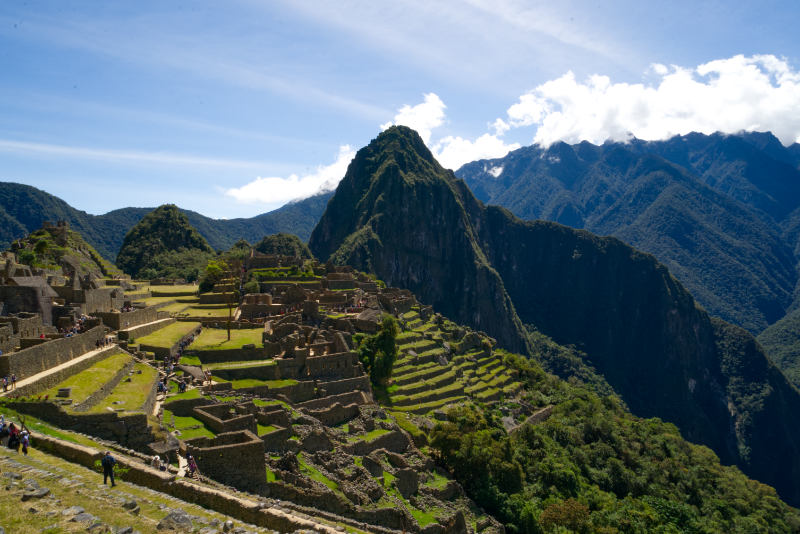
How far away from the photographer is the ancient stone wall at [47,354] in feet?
61.2

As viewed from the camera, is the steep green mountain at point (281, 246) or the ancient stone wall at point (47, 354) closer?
the ancient stone wall at point (47, 354)

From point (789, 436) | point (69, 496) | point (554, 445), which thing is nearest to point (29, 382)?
point (69, 496)

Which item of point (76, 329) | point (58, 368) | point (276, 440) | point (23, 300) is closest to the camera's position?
point (58, 368)

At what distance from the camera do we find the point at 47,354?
2098cm

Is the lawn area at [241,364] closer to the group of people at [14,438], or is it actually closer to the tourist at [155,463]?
the tourist at [155,463]

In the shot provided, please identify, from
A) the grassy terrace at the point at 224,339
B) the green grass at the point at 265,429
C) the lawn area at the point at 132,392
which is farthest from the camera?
the grassy terrace at the point at 224,339

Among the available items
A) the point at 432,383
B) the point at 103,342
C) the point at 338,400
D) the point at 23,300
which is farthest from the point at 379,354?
the point at 23,300

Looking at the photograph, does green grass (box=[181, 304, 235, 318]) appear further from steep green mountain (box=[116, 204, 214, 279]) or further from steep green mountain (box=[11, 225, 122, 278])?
steep green mountain (box=[116, 204, 214, 279])

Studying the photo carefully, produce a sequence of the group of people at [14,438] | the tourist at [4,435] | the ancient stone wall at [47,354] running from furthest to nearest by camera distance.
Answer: the ancient stone wall at [47,354] < the tourist at [4,435] < the group of people at [14,438]

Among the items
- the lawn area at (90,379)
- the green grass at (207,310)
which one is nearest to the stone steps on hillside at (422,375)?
the green grass at (207,310)

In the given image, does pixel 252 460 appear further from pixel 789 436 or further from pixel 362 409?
pixel 789 436

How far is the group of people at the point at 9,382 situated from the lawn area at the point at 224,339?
13.1 metres

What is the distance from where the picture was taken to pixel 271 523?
13.4 meters

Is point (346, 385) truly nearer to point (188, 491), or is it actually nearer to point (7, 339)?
point (7, 339)
